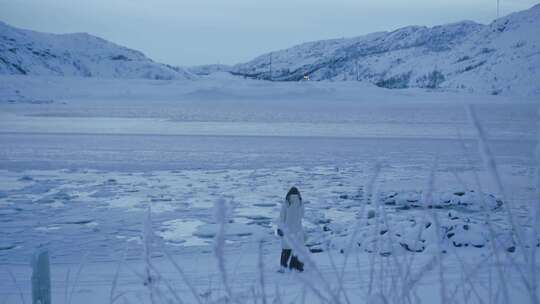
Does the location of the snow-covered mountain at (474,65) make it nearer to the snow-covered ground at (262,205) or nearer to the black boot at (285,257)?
the snow-covered ground at (262,205)

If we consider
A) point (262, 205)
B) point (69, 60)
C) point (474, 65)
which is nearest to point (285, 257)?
point (262, 205)

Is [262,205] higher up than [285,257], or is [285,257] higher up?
[285,257]

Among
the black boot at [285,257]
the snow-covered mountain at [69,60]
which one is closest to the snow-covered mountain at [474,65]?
the snow-covered mountain at [69,60]

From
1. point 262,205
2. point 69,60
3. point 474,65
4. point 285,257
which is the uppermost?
point 69,60

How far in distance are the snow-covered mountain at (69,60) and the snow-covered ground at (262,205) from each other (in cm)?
9613

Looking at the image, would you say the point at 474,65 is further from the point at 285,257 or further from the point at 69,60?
the point at 285,257

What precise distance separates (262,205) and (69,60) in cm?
12791

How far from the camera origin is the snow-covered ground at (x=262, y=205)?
101 inches

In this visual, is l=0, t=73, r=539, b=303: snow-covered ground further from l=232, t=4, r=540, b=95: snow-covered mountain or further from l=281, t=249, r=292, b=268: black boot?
l=232, t=4, r=540, b=95: snow-covered mountain

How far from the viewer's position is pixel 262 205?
10.4 metres

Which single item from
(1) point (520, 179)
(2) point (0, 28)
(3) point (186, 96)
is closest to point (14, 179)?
(1) point (520, 179)

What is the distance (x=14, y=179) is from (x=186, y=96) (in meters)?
45.8

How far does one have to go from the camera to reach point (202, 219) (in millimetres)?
9461

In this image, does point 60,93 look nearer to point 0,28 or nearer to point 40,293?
point 40,293
